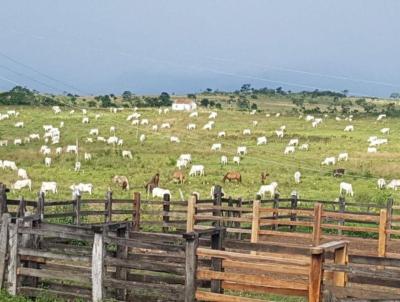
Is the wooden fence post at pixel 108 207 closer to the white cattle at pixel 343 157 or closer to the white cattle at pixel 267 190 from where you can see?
the white cattle at pixel 267 190

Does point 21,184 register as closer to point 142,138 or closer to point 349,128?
point 142,138

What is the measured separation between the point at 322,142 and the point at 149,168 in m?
19.2

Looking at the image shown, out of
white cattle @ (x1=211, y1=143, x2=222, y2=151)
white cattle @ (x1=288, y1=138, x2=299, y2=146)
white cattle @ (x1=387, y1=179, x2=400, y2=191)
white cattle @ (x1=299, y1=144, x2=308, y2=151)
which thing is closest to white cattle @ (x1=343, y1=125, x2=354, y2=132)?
white cattle @ (x1=288, y1=138, x2=299, y2=146)

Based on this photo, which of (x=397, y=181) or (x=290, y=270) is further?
(x=397, y=181)

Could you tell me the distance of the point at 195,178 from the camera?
41.0m

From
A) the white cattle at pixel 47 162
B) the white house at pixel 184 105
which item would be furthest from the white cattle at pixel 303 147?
the white house at pixel 184 105

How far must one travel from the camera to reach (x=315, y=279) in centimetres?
977

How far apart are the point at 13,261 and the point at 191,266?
3.31 meters

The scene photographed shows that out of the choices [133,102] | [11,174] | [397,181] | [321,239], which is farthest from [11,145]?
[133,102]

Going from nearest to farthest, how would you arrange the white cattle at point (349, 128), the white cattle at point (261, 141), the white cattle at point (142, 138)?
the white cattle at point (142, 138), the white cattle at point (261, 141), the white cattle at point (349, 128)

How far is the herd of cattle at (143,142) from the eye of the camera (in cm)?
3625

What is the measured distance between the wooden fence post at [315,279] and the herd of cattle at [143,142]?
17.7 m

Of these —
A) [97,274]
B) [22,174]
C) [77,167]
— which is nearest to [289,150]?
[77,167]

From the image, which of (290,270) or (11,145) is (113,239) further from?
(11,145)
